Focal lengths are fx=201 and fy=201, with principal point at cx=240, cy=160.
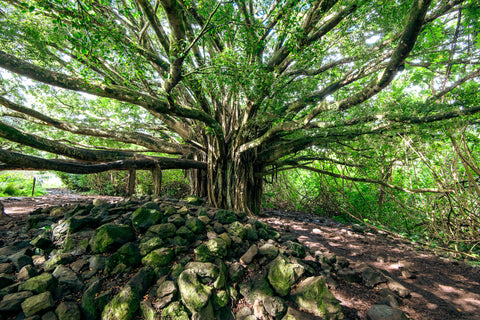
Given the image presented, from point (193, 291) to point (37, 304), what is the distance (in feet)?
3.67

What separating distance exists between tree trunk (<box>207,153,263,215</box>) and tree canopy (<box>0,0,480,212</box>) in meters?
0.03

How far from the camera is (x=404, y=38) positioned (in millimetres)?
2346

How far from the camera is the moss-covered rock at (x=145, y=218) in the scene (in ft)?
7.88

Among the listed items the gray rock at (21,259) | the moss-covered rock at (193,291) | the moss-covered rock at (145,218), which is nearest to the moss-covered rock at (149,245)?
the moss-covered rock at (145,218)

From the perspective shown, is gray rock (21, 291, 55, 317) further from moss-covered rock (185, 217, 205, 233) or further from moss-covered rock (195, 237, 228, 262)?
moss-covered rock (185, 217, 205, 233)

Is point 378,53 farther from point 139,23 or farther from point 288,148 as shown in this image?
point 139,23

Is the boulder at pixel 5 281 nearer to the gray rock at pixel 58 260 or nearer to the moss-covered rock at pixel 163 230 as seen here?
the gray rock at pixel 58 260

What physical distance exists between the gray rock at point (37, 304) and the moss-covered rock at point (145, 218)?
920 millimetres

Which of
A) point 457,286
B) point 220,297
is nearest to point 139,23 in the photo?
point 220,297

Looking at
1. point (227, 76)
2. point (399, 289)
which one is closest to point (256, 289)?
point (399, 289)

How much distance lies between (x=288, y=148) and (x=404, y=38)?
2.86m

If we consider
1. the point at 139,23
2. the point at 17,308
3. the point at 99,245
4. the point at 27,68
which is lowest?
the point at 17,308

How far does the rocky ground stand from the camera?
1.61 metres

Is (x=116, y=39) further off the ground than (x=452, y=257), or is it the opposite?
(x=116, y=39)
